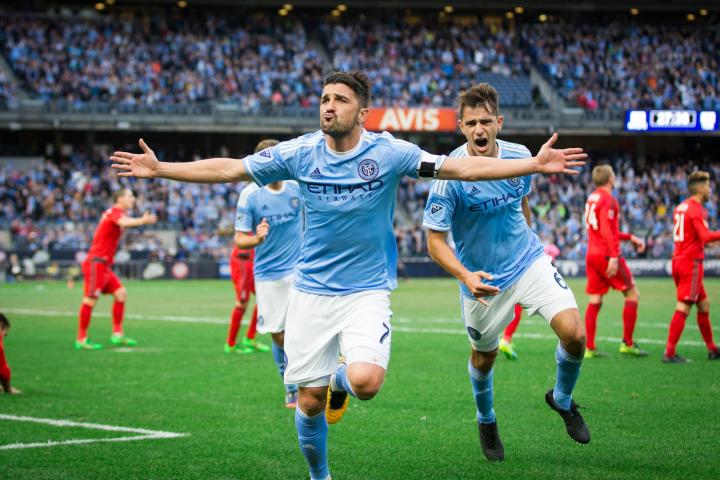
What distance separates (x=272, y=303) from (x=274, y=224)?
36.7 inches

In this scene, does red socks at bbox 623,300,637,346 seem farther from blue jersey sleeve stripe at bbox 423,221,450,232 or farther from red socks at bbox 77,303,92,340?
red socks at bbox 77,303,92,340

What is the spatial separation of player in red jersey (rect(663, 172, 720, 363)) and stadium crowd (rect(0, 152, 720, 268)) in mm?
26627

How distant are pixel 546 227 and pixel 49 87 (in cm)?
2466

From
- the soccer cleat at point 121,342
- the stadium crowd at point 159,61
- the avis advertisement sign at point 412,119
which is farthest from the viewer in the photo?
the stadium crowd at point 159,61

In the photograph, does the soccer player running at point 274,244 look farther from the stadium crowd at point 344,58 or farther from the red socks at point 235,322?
the stadium crowd at point 344,58

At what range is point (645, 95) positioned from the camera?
49094mm

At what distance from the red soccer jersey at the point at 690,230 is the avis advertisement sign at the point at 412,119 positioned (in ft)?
109

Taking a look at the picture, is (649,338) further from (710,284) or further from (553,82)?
(553,82)

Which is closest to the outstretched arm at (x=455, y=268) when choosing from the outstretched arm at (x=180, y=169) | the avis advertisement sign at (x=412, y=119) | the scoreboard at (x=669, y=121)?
the outstretched arm at (x=180, y=169)

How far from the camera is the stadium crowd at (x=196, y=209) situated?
1588 inches

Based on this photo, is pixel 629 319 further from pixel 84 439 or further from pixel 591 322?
pixel 84 439

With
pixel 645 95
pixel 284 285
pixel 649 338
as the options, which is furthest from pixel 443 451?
pixel 645 95

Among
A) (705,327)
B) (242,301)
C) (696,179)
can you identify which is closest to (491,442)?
(705,327)

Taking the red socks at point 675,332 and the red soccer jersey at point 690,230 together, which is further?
the red soccer jersey at point 690,230
